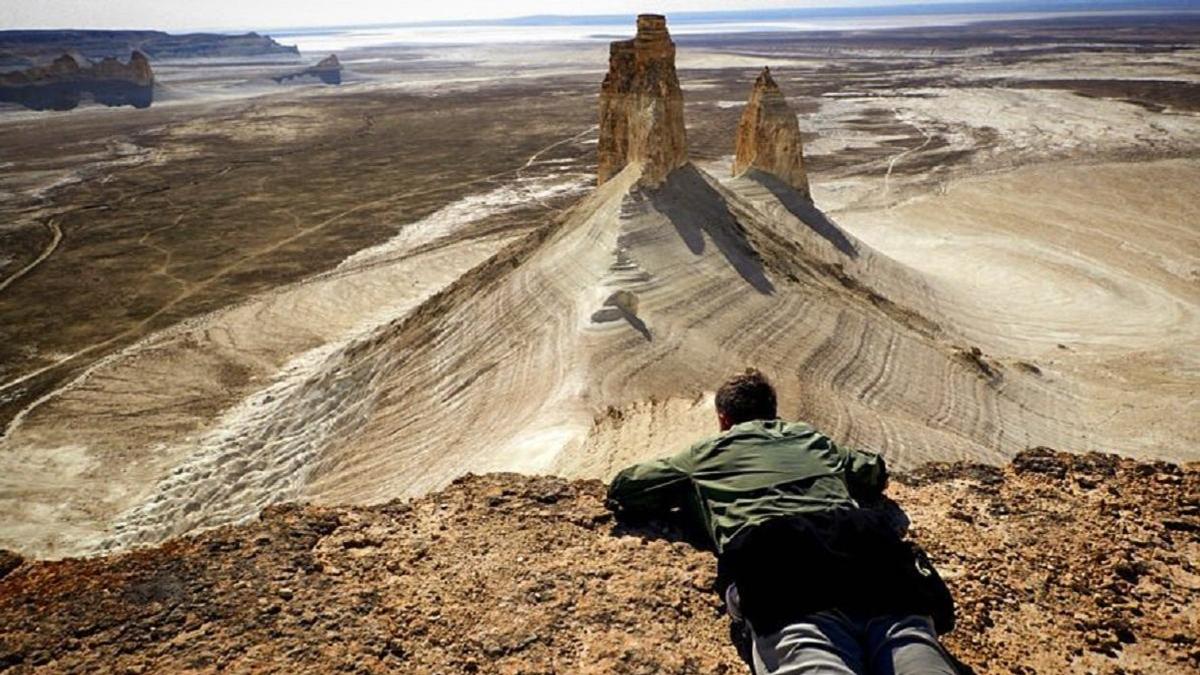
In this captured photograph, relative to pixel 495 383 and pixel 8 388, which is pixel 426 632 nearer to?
pixel 495 383

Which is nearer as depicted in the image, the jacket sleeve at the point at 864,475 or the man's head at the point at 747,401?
the jacket sleeve at the point at 864,475

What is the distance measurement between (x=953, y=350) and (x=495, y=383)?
31.7 feet

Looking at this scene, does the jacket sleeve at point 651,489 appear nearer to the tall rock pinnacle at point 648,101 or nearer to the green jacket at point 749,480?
the green jacket at point 749,480

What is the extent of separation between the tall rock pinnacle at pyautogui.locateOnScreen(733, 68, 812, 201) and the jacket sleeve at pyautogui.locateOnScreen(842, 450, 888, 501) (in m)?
21.0

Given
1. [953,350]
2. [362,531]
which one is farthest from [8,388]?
[953,350]

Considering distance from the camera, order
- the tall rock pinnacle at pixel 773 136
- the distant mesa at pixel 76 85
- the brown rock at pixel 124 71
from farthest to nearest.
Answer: the brown rock at pixel 124 71 < the distant mesa at pixel 76 85 < the tall rock pinnacle at pixel 773 136

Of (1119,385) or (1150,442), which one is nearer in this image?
(1150,442)

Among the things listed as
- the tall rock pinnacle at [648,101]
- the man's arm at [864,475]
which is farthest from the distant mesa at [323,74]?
the man's arm at [864,475]

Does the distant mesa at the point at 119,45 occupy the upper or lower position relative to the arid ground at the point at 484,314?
upper

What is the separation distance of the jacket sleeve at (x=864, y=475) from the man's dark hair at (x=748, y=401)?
55 centimetres

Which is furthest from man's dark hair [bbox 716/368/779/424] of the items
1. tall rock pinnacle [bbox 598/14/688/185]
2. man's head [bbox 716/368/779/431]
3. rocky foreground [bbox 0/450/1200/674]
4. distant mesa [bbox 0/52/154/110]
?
distant mesa [bbox 0/52/154/110]

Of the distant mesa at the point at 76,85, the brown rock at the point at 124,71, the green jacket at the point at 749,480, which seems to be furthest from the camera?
the brown rock at the point at 124,71

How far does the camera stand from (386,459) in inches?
476

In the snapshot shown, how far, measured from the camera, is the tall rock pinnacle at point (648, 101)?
1831 centimetres
